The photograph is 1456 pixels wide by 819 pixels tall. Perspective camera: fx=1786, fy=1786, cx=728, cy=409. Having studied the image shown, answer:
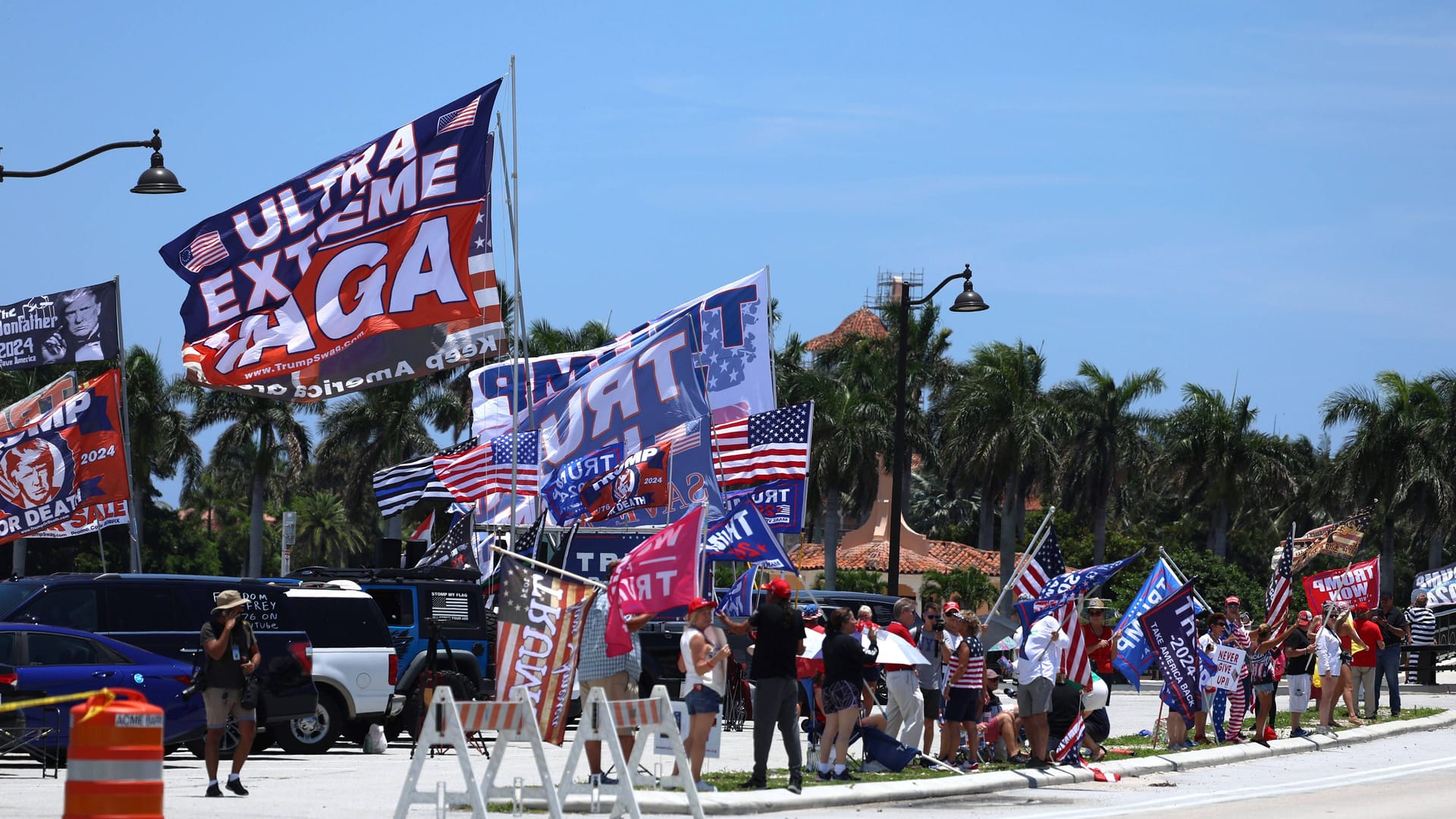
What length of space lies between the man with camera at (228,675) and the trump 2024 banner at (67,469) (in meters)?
10.8

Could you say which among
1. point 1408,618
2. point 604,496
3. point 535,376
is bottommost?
point 1408,618

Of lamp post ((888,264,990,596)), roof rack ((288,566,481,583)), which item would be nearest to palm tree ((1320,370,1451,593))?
lamp post ((888,264,990,596))

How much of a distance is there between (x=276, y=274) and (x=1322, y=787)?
522 inches

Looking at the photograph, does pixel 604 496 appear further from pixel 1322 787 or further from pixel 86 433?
pixel 1322 787

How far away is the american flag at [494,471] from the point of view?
82.2 feet

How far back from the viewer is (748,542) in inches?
754

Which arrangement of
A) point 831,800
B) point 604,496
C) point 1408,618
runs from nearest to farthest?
point 831,800 → point 604,496 → point 1408,618

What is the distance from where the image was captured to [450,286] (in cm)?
2183

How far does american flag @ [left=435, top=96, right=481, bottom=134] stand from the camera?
2238 cm

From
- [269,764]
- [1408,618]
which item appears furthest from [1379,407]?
[269,764]

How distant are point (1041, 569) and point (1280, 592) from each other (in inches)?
190

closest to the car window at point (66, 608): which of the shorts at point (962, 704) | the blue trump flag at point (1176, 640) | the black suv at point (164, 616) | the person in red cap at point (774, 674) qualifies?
the black suv at point (164, 616)

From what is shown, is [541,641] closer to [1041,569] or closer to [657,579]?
[657,579]

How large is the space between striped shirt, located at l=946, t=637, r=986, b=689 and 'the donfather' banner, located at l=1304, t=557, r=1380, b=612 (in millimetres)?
10093
